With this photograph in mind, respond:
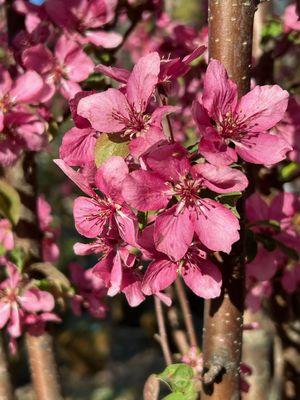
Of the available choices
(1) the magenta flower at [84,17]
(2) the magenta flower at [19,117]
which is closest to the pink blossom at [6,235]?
(2) the magenta flower at [19,117]

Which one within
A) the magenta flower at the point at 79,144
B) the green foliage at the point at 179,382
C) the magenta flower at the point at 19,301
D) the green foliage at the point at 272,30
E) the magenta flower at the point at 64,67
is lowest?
the magenta flower at the point at 19,301

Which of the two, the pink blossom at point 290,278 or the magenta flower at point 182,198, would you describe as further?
the pink blossom at point 290,278

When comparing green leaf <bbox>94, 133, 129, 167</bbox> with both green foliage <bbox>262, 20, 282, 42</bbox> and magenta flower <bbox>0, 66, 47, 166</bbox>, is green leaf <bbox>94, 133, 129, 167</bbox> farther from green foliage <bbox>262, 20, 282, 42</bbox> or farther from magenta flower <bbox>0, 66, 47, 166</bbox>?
green foliage <bbox>262, 20, 282, 42</bbox>

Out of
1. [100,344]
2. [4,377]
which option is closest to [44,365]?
[4,377]

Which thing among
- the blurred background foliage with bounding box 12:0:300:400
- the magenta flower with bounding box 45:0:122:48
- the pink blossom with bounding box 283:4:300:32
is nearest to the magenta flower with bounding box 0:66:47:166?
the magenta flower with bounding box 45:0:122:48

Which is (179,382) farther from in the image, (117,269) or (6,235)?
(6,235)

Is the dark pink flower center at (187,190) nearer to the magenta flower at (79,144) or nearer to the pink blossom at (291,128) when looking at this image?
the magenta flower at (79,144)
